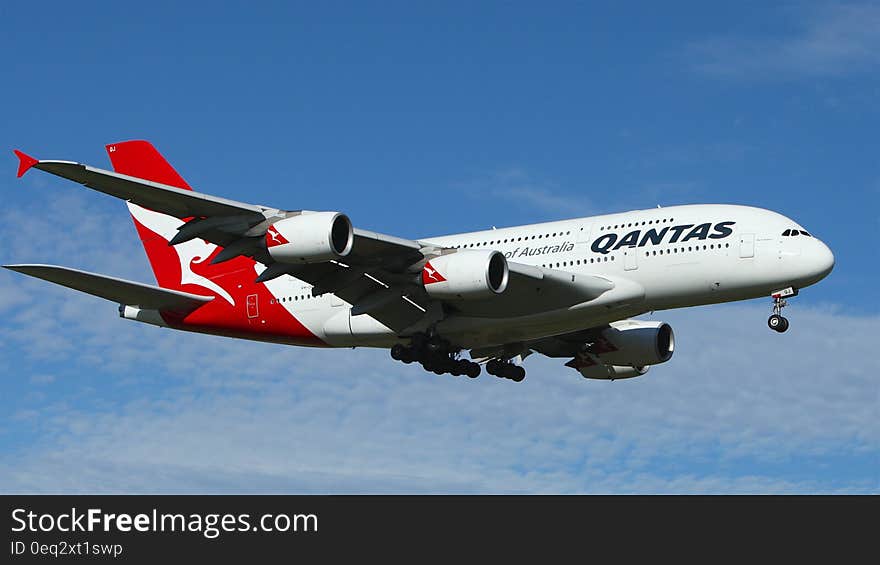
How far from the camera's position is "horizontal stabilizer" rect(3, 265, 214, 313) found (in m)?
38.2

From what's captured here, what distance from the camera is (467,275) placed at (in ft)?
122

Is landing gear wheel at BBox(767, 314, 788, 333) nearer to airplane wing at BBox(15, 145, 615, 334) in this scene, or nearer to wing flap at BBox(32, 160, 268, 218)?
airplane wing at BBox(15, 145, 615, 334)

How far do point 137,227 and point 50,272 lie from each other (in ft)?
29.7

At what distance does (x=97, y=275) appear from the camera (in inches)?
1570

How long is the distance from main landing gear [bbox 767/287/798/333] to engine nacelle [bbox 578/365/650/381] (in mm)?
8528

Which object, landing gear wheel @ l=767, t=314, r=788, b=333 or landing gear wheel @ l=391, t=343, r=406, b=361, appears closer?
landing gear wheel @ l=767, t=314, r=788, b=333

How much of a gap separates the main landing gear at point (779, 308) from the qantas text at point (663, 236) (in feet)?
7.06

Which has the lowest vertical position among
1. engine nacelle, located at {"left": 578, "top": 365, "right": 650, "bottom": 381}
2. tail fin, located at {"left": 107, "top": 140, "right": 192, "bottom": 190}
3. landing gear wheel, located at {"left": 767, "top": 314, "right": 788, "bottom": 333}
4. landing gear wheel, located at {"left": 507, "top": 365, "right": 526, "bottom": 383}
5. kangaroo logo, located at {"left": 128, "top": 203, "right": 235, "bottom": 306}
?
landing gear wheel, located at {"left": 767, "top": 314, "right": 788, "bottom": 333}

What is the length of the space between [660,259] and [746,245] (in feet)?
7.62

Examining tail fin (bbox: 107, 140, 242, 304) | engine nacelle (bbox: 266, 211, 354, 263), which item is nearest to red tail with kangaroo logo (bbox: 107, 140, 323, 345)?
tail fin (bbox: 107, 140, 242, 304)

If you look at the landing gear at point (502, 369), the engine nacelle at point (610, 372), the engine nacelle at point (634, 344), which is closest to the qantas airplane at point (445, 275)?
the landing gear at point (502, 369)

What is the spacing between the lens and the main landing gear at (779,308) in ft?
124
